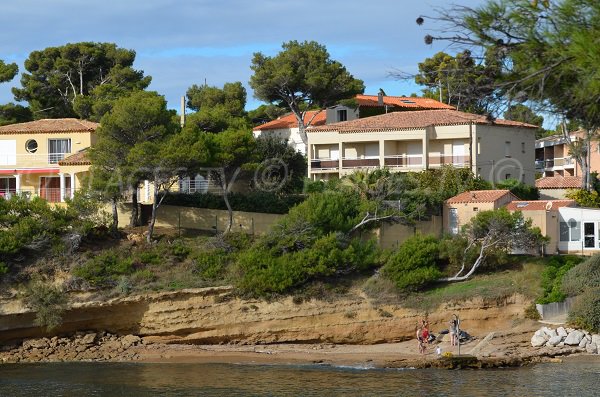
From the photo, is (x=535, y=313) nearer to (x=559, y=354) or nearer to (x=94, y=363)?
(x=559, y=354)

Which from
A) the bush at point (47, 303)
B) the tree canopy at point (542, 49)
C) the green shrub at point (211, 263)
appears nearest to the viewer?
the tree canopy at point (542, 49)

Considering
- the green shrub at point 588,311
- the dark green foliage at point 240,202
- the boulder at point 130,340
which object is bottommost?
the boulder at point 130,340

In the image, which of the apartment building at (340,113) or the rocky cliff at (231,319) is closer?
the rocky cliff at (231,319)

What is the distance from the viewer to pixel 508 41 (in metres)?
12.9

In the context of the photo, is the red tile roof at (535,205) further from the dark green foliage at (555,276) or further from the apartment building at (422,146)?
the apartment building at (422,146)

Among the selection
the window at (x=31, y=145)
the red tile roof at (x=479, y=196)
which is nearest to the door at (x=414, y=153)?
the red tile roof at (x=479, y=196)

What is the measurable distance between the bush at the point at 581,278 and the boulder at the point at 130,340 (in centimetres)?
1867

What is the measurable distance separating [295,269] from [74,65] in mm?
37508

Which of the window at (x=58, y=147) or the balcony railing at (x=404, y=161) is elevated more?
the window at (x=58, y=147)

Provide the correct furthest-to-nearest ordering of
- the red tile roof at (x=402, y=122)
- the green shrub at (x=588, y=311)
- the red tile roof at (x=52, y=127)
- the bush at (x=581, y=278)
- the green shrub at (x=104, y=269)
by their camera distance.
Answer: the red tile roof at (x=402, y=122) < the red tile roof at (x=52, y=127) < the green shrub at (x=104, y=269) < the bush at (x=581, y=278) < the green shrub at (x=588, y=311)

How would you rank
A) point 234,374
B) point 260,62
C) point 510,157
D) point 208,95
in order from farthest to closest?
point 208,95, point 260,62, point 510,157, point 234,374

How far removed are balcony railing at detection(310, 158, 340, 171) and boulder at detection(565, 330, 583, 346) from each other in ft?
79.6

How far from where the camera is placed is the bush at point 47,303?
1679 inches

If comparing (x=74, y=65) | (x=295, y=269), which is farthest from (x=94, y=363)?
(x=74, y=65)
